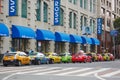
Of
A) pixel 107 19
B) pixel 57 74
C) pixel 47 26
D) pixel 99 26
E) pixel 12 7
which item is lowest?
pixel 57 74

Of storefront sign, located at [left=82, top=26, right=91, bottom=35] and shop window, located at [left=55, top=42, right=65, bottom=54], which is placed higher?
storefront sign, located at [left=82, top=26, right=91, bottom=35]

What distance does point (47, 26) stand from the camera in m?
56.5

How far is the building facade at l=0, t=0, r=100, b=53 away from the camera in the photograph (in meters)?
45.4

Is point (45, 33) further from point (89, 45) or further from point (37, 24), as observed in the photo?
point (89, 45)

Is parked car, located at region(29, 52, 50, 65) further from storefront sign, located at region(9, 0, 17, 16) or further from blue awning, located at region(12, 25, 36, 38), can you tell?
storefront sign, located at region(9, 0, 17, 16)

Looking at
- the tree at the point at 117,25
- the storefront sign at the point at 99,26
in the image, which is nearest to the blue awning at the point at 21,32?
the storefront sign at the point at 99,26

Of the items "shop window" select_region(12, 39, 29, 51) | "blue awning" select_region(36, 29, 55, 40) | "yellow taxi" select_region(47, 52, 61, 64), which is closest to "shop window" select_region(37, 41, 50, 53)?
"blue awning" select_region(36, 29, 55, 40)

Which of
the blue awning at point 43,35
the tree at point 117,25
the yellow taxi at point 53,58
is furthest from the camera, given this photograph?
the tree at point 117,25

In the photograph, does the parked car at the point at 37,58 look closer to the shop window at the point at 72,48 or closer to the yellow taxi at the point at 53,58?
the yellow taxi at the point at 53,58

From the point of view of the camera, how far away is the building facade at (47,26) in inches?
1789

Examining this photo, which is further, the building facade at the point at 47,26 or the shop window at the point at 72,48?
the shop window at the point at 72,48

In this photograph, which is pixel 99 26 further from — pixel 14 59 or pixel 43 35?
pixel 14 59

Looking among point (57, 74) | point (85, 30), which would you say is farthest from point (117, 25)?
point (57, 74)

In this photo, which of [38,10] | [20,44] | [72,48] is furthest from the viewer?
[72,48]
